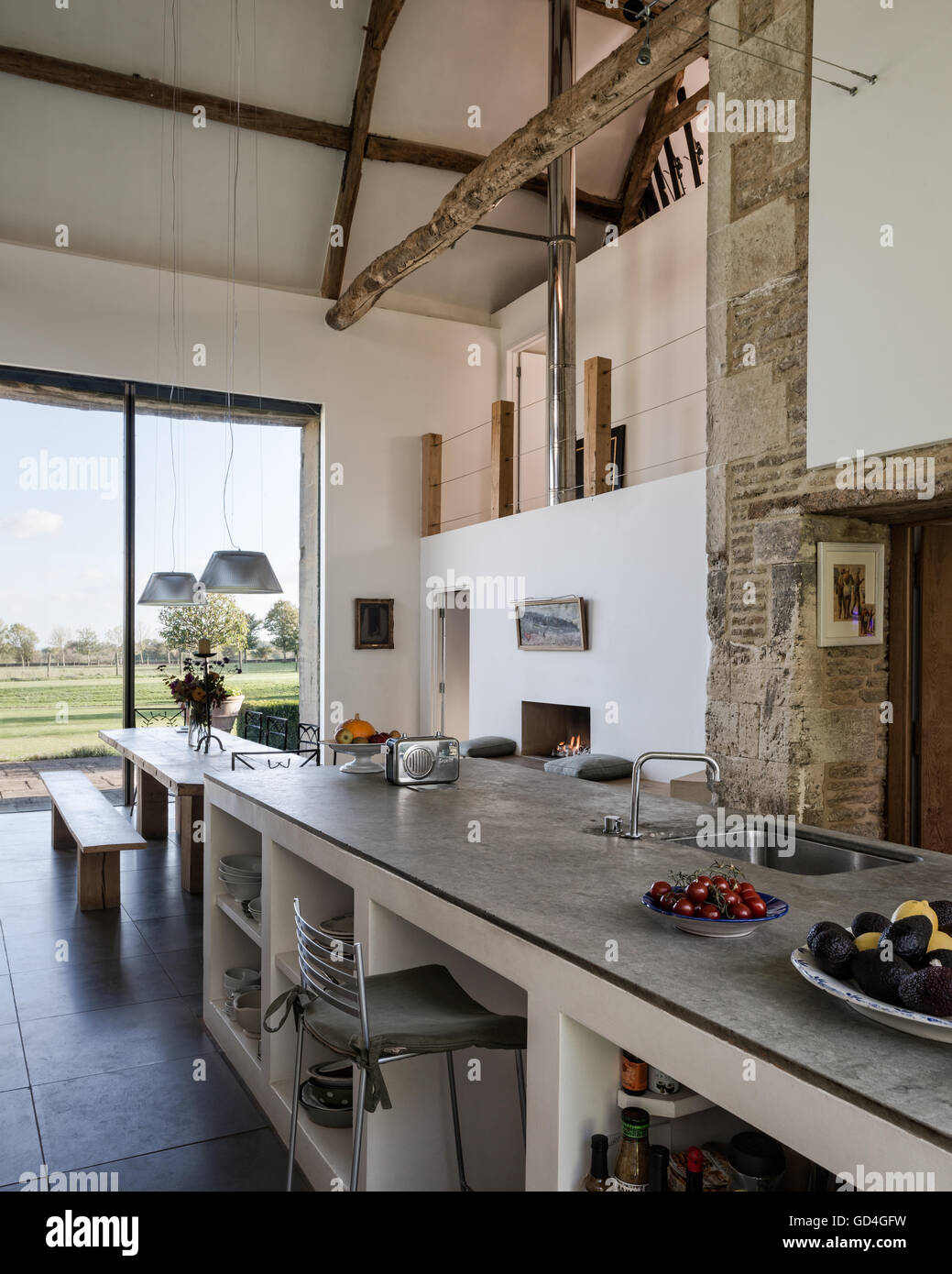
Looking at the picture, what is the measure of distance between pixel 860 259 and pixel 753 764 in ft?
6.84

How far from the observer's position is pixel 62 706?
791 centimetres

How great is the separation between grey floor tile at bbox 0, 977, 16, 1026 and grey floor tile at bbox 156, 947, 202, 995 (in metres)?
0.62

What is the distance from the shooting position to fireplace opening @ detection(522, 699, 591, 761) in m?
7.88

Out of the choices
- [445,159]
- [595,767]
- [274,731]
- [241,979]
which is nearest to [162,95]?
[445,159]

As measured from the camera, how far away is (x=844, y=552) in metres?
4.02

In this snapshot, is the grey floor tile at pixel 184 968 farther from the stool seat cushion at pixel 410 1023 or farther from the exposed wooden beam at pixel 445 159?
the exposed wooden beam at pixel 445 159

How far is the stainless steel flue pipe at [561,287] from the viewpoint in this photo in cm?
749

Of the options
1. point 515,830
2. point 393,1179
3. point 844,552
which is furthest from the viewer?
point 844,552

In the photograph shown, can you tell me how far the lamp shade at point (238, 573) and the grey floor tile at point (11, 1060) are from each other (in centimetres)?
252

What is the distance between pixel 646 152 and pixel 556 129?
3591mm

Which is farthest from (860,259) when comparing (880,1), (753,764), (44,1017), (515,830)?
(44,1017)

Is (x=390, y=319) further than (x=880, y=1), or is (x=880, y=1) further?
(x=390, y=319)

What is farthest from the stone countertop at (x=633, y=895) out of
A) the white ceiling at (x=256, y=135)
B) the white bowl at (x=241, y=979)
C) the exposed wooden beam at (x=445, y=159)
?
the exposed wooden beam at (x=445, y=159)

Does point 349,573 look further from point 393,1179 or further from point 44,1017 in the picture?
point 393,1179
